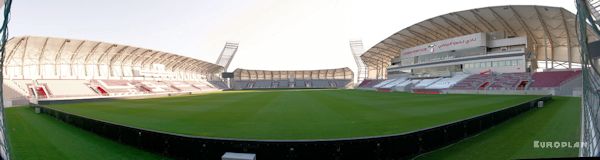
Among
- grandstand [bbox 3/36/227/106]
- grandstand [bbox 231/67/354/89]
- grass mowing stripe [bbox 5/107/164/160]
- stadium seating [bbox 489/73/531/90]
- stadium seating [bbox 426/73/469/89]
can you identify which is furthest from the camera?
grandstand [bbox 231/67/354/89]

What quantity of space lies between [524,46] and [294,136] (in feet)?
137

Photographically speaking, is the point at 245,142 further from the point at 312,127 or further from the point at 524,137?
the point at 524,137

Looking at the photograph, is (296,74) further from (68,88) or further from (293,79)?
(68,88)

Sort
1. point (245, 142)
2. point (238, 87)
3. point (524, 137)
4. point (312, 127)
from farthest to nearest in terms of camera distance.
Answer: point (238, 87), point (312, 127), point (524, 137), point (245, 142)

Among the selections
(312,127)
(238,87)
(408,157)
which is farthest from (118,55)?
(408,157)

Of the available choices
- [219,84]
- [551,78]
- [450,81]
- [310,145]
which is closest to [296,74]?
[219,84]

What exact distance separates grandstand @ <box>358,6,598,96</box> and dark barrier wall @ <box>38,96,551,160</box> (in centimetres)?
2347

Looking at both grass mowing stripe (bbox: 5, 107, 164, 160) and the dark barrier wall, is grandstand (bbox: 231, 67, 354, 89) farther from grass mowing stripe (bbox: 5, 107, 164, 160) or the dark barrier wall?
the dark barrier wall

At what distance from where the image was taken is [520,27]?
40156 mm

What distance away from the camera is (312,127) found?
31.9ft

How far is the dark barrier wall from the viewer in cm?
623

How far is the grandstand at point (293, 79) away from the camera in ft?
290

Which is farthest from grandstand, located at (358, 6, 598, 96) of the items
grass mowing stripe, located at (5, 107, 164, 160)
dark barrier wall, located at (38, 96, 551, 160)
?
grass mowing stripe, located at (5, 107, 164, 160)

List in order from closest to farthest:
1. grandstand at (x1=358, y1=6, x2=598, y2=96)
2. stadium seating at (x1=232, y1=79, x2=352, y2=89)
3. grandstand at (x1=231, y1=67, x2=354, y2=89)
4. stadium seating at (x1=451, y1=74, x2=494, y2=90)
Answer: grandstand at (x1=358, y1=6, x2=598, y2=96), stadium seating at (x1=451, y1=74, x2=494, y2=90), stadium seating at (x1=232, y1=79, x2=352, y2=89), grandstand at (x1=231, y1=67, x2=354, y2=89)
